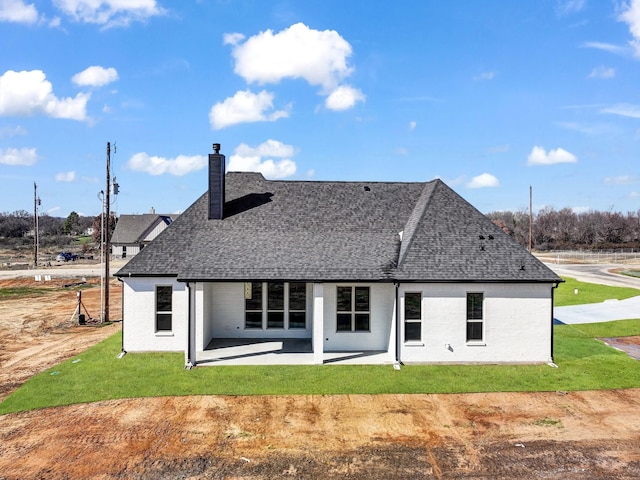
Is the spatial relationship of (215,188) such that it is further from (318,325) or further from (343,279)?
(318,325)

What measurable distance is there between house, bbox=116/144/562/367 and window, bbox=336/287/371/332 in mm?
41

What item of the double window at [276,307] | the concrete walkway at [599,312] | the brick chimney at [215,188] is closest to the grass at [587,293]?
the concrete walkway at [599,312]

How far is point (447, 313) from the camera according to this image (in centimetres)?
1573

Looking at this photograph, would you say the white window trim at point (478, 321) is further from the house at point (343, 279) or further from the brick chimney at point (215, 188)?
the brick chimney at point (215, 188)

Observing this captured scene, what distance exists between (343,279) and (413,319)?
309 centimetres

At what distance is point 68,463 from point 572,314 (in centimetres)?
2612

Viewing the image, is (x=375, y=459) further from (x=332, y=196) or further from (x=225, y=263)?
(x=332, y=196)

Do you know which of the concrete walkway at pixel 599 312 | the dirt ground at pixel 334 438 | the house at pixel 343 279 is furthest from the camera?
the concrete walkway at pixel 599 312

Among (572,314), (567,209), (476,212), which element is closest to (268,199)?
(476,212)

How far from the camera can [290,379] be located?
14.1 meters

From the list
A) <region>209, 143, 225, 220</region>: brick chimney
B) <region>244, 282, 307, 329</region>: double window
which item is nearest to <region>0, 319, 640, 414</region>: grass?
<region>244, 282, 307, 329</region>: double window

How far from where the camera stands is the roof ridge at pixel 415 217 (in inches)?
664

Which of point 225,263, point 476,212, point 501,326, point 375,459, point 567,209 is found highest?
point 567,209

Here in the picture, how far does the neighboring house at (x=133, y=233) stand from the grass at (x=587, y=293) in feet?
188
